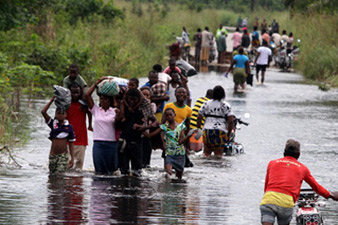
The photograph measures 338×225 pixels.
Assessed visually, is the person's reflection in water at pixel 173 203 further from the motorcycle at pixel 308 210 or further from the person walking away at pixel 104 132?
the motorcycle at pixel 308 210

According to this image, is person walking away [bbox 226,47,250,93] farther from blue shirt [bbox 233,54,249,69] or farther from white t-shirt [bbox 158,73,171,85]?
white t-shirt [bbox 158,73,171,85]

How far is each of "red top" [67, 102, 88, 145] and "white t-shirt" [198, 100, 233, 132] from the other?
9.32 ft

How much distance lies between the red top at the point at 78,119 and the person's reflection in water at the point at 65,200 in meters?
0.65

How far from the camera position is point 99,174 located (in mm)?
12133

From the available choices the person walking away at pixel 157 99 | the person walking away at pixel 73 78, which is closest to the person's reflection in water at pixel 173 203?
the person walking away at pixel 73 78

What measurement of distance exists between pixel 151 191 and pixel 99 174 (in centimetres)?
114

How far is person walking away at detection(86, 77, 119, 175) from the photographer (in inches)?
467

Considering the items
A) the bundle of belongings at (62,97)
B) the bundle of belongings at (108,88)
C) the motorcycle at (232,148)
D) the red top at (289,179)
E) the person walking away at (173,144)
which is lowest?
the motorcycle at (232,148)

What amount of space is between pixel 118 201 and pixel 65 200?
0.68 meters

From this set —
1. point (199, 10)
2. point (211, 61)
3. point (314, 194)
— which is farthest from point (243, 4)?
point (314, 194)

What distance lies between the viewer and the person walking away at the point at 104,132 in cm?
1186

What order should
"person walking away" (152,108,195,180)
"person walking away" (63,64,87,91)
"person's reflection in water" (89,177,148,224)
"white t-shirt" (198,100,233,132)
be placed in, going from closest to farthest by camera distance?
1. "person's reflection in water" (89,177,148,224)
2. "person walking away" (152,108,195,180)
3. "person walking away" (63,64,87,91)
4. "white t-shirt" (198,100,233,132)

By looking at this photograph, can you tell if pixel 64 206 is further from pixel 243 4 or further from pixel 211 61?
pixel 243 4

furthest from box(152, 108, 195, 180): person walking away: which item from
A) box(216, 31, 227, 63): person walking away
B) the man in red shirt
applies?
box(216, 31, 227, 63): person walking away
